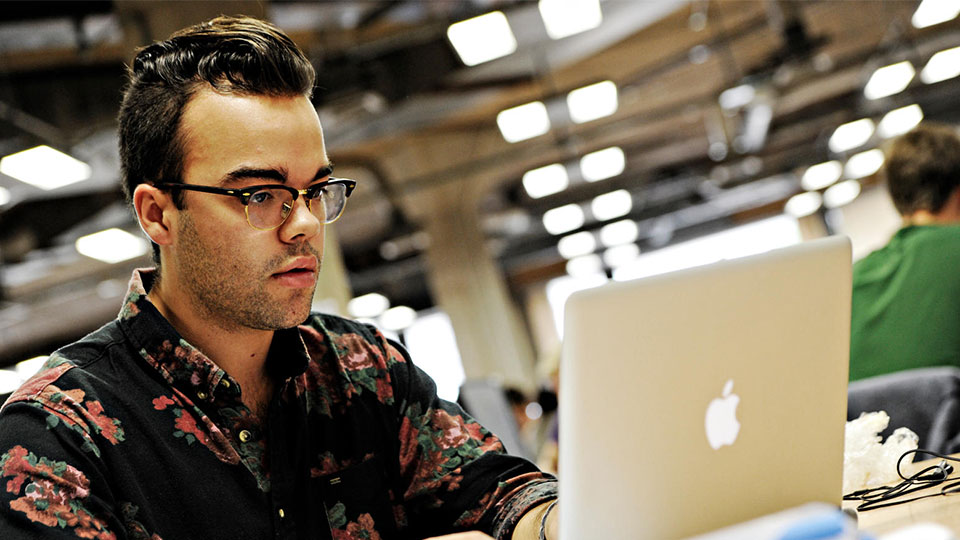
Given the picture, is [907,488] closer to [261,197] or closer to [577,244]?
[261,197]

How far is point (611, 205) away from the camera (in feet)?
48.9

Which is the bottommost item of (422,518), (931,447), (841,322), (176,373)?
(931,447)

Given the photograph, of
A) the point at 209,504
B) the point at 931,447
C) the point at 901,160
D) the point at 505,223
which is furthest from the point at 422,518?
the point at 505,223

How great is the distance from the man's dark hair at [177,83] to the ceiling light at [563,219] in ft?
41.9

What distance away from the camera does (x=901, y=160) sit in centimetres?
315

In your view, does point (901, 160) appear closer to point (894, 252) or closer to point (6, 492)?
point (894, 252)

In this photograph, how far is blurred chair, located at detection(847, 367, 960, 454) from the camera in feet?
7.05

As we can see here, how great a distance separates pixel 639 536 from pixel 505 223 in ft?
44.8

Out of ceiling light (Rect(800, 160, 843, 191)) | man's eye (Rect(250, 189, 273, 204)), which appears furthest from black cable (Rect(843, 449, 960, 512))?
ceiling light (Rect(800, 160, 843, 191))

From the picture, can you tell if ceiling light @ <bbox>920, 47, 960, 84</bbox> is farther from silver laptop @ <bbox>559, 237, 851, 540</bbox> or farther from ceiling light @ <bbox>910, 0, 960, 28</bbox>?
silver laptop @ <bbox>559, 237, 851, 540</bbox>

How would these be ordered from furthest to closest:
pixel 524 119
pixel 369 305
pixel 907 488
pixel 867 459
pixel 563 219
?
pixel 369 305 → pixel 563 219 → pixel 524 119 → pixel 867 459 → pixel 907 488

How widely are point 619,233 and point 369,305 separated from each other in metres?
5.10

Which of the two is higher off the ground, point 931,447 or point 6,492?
point 6,492

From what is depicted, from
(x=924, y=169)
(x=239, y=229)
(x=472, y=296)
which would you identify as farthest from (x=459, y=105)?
(x=239, y=229)
